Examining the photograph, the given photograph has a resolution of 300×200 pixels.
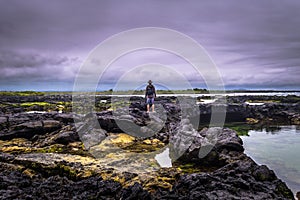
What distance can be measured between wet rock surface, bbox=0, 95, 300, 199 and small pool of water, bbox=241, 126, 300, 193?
1857 mm

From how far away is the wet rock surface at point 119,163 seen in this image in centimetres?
783

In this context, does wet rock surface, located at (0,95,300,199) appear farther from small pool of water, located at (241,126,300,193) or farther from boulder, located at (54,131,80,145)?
small pool of water, located at (241,126,300,193)

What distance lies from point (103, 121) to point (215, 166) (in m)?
9.24

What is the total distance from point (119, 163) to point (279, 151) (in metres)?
11.5

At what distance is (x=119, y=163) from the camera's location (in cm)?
1195

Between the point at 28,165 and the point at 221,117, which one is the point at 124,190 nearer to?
the point at 28,165

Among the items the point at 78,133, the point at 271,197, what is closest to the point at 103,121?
the point at 78,133

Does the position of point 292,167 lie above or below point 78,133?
below

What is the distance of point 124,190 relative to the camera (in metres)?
7.82

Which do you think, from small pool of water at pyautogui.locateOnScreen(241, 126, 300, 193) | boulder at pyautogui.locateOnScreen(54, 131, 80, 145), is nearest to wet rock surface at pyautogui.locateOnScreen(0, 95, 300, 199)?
boulder at pyautogui.locateOnScreen(54, 131, 80, 145)

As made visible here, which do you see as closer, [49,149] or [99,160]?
[99,160]

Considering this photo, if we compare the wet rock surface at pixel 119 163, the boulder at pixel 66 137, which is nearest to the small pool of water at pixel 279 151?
the wet rock surface at pixel 119 163

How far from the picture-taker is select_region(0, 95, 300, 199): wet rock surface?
7.83 metres

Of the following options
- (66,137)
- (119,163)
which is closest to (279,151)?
(119,163)
